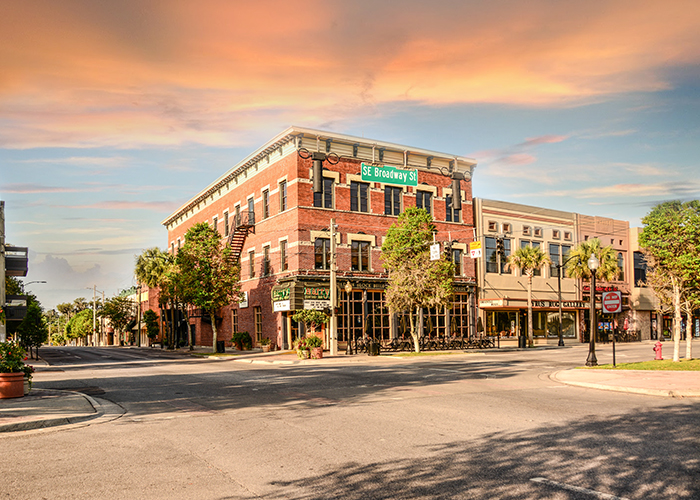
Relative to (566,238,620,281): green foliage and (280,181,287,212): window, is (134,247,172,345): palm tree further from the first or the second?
(566,238,620,281): green foliage

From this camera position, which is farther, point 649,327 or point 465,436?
point 649,327

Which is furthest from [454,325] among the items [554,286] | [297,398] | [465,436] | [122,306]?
[122,306]

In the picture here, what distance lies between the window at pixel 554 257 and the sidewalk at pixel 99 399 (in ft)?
114

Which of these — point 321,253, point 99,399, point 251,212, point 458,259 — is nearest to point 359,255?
point 321,253

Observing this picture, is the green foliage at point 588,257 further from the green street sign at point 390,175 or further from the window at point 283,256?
the green street sign at point 390,175

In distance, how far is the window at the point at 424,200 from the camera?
47344 millimetres

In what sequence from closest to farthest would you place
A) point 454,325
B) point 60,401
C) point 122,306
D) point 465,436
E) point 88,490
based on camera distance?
point 88,490
point 465,436
point 60,401
point 454,325
point 122,306

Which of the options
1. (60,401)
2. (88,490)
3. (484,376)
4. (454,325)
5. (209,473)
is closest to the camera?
(88,490)

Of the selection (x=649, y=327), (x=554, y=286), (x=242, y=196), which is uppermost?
(x=242, y=196)

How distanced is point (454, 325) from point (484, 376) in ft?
89.4

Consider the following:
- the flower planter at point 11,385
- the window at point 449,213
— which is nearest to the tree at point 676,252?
the window at point 449,213

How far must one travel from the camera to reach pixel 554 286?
54.6 meters

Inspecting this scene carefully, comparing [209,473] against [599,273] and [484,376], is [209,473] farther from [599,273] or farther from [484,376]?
[599,273]

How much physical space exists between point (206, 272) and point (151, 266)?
2434cm
